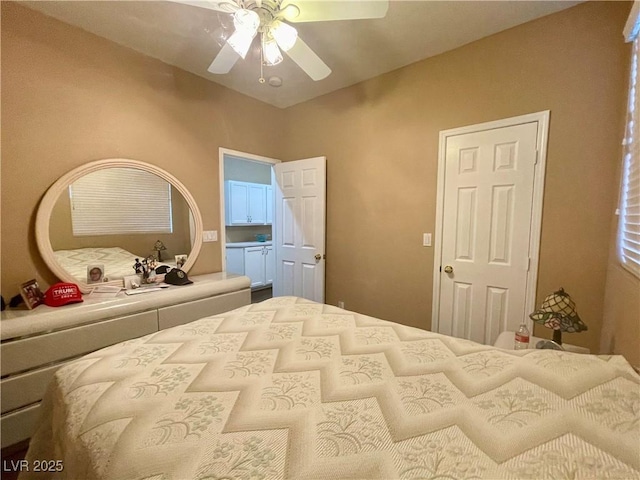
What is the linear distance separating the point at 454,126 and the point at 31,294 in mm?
3311

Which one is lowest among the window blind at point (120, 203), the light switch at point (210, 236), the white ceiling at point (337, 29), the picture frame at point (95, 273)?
the picture frame at point (95, 273)

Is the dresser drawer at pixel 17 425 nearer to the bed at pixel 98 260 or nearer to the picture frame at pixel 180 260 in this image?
the bed at pixel 98 260

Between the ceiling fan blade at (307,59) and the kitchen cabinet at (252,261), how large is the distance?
116 inches

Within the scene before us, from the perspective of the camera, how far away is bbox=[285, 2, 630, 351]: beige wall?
171cm

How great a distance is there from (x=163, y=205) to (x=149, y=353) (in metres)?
1.78

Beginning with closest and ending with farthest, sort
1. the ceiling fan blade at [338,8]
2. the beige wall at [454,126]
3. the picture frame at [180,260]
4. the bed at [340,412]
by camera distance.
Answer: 1. the bed at [340,412]
2. the ceiling fan blade at [338,8]
3. the beige wall at [454,126]
4. the picture frame at [180,260]

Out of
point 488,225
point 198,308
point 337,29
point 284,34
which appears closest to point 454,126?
point 488,225

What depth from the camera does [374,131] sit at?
2.69 meters

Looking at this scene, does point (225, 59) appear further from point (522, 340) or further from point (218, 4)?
point (522, 340)

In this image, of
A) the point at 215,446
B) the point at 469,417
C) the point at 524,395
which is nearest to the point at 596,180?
the point at 524,395

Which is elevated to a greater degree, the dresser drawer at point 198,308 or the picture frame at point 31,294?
the picture frame at point 31,294

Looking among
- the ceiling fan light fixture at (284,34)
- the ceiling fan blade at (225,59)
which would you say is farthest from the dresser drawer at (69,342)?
the ceiling fan light fixture at (284,34)

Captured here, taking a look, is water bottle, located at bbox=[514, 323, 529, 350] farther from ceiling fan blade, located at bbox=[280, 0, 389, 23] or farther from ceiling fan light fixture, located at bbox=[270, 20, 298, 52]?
ceiling fan light fixture, located at bbox=[270, 20, 298, 52]

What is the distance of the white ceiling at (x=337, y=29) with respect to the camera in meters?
1.78
